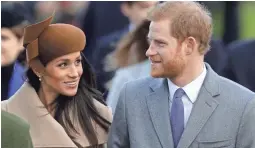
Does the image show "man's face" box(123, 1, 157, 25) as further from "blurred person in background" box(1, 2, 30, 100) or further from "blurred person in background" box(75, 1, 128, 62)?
"blurred person in background" box(1, 2, 30, 100)

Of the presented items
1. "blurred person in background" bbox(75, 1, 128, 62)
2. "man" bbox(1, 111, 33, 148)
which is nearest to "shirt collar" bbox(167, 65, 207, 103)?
"man" bbox(1, 111, 33, 148)

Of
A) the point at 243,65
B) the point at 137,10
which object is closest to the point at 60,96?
the point at 243,65

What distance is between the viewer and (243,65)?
22.9 ft

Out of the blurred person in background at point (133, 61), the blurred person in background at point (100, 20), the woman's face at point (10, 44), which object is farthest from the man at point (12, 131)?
the blurred person in background at point (100, 20)

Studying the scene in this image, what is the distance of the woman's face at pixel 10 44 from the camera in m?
6.77

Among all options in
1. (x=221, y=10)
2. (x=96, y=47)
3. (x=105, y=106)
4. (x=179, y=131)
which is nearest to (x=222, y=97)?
(x=179, y=131)

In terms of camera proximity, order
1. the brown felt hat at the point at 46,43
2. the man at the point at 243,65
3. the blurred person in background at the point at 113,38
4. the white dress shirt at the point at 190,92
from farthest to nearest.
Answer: the blurred person in background at the point at 113,38
the man at the point at 243,65
the brown felt hat at the point at 46,43
the white dress shirt at the point at 190,92

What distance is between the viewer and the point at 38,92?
559 centimetres

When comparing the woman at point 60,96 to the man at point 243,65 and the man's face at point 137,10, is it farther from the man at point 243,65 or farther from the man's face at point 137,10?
the man's face at point 137,10

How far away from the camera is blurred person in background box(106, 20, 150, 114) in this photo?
6.67 m

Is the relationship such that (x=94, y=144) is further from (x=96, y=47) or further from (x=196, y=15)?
(x=96, y=47)

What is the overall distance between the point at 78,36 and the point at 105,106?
49 centimetres

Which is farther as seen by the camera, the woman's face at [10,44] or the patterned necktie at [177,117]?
the woman's face at [10,44]

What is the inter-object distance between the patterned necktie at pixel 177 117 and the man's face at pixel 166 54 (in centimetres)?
13
